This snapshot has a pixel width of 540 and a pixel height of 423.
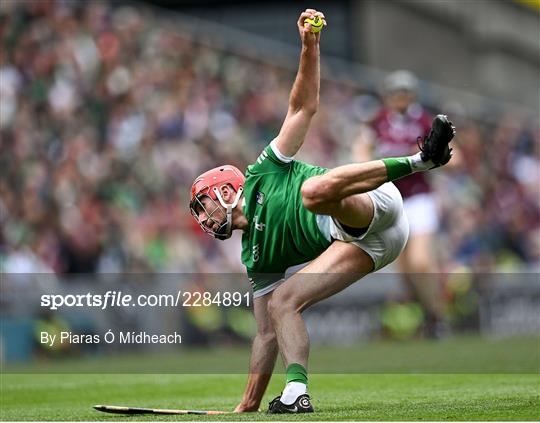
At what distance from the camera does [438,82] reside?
32.5 meters

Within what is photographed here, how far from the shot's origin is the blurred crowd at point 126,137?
17344 millimetres

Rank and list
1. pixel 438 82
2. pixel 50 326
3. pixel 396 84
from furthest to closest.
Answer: pixel 438 82
pixel 50 326
pixel 396 84

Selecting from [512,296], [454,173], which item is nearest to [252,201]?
[512,296]

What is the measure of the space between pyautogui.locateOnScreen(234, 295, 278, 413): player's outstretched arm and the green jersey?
32cm

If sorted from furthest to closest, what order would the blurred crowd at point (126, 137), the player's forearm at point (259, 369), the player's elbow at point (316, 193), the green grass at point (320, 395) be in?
the blurred crowd at point (126, 137), the player's forearm at point (259, 369), the green grass at point (320, 395), the player's elbow at point (316, 193)

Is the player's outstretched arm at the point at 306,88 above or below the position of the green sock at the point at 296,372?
above

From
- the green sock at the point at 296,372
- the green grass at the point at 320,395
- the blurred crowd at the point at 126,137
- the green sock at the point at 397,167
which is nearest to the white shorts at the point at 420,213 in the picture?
the green grass at the point at 320,395

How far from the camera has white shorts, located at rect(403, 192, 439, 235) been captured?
44.5 feet

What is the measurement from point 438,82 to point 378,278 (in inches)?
595

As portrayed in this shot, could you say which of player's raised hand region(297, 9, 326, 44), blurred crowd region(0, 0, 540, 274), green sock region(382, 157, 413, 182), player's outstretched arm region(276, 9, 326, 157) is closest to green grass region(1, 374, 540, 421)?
green sock region(382, 157, 413, 182)

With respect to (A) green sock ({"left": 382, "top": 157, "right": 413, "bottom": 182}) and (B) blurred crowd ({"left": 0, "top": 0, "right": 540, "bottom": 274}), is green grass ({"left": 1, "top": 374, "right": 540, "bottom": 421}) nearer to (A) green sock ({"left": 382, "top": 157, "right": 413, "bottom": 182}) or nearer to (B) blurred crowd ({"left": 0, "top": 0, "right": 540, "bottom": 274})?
(A) green sock ({"left": 382, "top": 157, "right": 413, "bottom": 182})

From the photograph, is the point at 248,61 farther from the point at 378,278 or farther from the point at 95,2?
the point at 378,278

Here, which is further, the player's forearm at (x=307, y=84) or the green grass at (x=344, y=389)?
the player's forearm at (x=307, y=84)

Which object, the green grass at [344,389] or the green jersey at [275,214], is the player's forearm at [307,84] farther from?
the green grass at [344,389]
